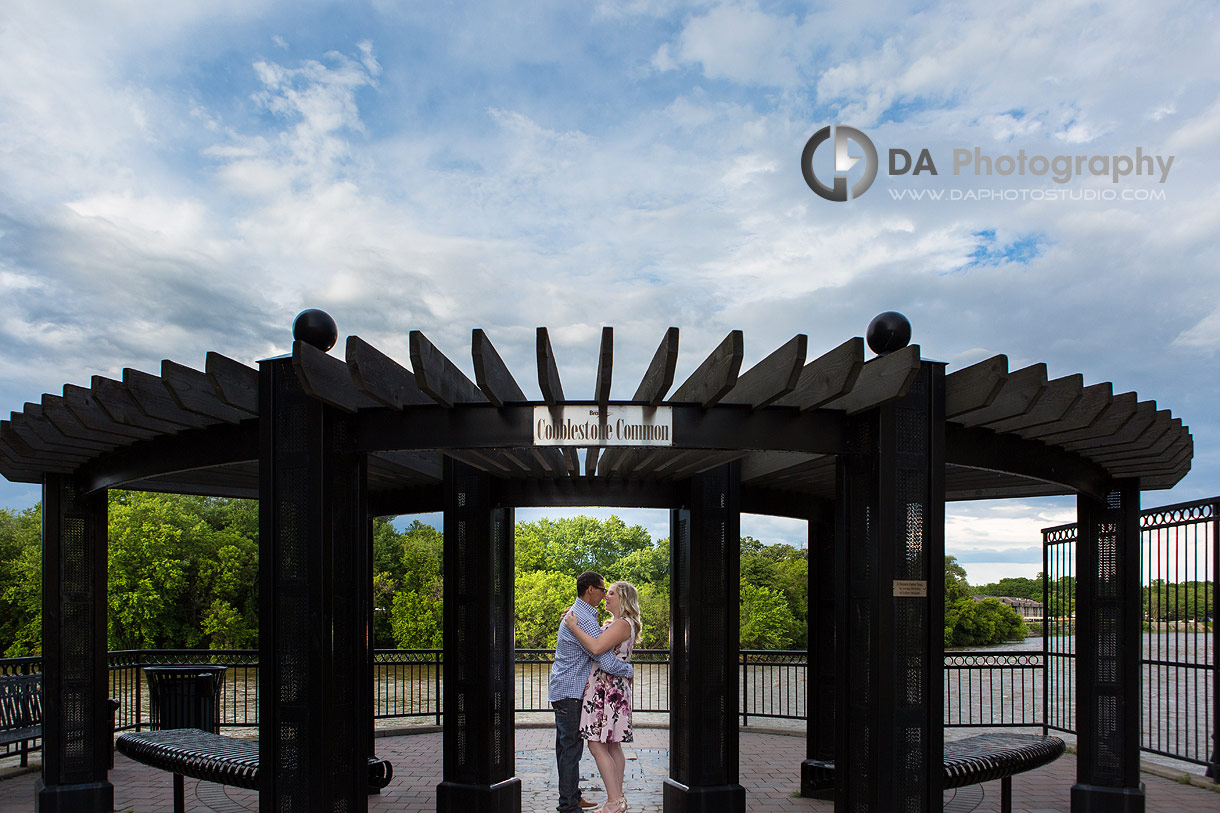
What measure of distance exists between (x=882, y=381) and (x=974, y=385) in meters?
0.56

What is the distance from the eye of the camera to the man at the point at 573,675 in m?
6.50

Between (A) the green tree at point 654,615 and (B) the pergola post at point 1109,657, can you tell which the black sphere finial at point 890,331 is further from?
(A) the green tree at point 654,615

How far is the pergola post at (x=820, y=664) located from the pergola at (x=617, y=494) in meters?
1.50

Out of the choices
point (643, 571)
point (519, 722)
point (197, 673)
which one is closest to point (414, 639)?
point (643, 571)

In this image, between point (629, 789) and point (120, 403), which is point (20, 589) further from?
point (120, 403)

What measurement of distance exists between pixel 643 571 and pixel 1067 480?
24.1m

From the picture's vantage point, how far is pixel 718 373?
426cm

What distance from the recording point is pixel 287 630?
193 inches

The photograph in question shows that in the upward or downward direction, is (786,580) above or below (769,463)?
below

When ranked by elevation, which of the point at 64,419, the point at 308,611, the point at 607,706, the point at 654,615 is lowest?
the point at 654,615

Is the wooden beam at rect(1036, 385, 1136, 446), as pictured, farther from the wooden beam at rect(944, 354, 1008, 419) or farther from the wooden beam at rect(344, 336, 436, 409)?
the wooden beam at rect(344, 336, 436, 409)

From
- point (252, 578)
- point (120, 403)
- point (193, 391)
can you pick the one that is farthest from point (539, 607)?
point (193, 391)

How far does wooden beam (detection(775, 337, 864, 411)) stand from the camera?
4.20 m

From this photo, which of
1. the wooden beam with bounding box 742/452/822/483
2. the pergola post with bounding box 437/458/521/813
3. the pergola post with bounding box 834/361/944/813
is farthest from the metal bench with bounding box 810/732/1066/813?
the pergola post with bounding box 437/458/521/813
